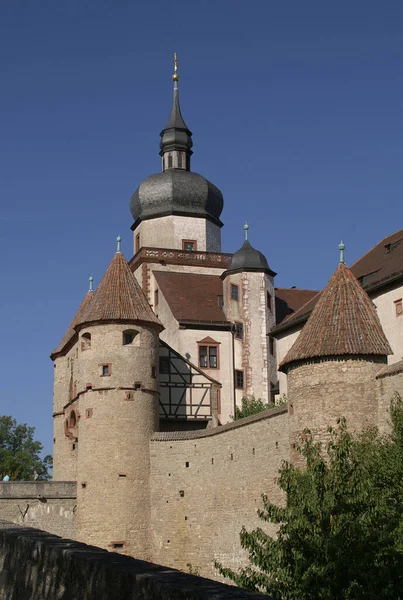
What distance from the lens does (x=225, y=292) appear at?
4916 centimetres

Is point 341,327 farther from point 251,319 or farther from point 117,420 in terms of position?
point 251,319

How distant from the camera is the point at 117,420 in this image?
35.4m

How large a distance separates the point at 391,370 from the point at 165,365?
19866 millimetres

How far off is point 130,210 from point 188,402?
17579 mm

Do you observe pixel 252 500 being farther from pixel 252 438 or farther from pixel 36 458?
pixel 36 458

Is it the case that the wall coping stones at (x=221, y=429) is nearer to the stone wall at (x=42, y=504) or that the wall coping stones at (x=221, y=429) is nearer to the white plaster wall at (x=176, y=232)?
the stone wall at (x=42, y=504)

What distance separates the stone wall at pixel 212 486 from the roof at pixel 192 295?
1268 centimetres

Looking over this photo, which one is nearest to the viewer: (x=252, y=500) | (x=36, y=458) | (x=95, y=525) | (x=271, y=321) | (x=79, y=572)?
(x=79, y=572)

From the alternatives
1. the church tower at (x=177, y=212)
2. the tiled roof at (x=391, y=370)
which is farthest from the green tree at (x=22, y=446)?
the tiled roof at (x=391, y=370)

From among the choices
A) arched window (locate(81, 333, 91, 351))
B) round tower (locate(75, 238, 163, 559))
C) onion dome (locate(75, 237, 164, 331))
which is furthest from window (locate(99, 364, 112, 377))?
onion dome (locate(75, 237, 164, 331))

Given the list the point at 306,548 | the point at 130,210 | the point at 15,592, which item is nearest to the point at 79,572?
the point at 15,592

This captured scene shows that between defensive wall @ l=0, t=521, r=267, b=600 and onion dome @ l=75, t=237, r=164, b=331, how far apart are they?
2654 centimetres

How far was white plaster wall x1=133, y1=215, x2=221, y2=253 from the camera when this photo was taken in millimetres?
53719

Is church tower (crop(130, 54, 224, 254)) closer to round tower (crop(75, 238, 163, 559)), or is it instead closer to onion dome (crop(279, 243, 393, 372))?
round tower (crop(75, 238, 163, 559))
